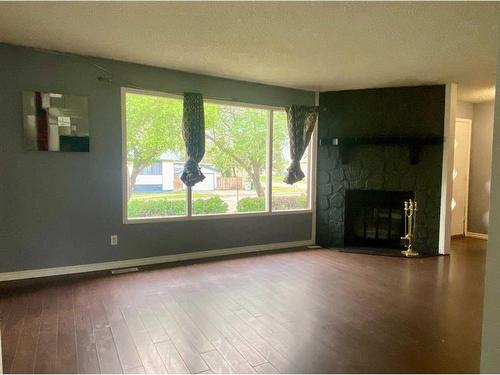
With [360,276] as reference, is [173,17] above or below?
above

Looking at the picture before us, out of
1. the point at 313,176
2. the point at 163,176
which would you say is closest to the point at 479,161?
the point at 313,176

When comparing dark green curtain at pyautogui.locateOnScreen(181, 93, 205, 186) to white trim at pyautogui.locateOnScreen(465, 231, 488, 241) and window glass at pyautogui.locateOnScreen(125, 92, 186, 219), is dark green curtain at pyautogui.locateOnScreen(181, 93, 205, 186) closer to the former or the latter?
window glass at pyautogui.locateOnScreen(125, 92, 186, 219)

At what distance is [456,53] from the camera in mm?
3477

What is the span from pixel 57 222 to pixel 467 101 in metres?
6.66

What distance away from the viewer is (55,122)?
3.63 meters

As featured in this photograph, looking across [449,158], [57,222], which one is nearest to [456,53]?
[449,158]

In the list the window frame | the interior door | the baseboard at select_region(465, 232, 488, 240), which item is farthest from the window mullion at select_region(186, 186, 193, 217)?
the baseboard at select_region(465, 232, 488, 240)

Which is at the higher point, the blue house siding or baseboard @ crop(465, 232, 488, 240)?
the blue house siding

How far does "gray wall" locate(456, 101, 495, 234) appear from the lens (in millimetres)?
5957

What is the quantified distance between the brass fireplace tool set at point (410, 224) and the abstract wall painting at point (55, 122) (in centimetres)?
437

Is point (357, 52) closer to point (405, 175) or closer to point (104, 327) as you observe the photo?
point (405, 175)

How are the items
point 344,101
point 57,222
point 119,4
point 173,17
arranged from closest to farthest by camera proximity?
point 119,4, point 173,17, point 57,222, point 344,101

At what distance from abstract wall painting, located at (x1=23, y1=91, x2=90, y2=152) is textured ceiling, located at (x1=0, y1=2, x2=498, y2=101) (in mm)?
526

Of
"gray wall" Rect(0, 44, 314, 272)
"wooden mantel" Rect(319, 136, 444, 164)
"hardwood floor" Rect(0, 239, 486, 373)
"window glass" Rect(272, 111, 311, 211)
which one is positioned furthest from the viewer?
"window glass" Rect(272, 111, 311, 211)
